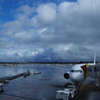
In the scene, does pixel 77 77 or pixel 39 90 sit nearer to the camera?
pixel 77 77

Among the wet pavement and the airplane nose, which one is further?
the airplane nose

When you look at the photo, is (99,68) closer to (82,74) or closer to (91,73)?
(91,73)

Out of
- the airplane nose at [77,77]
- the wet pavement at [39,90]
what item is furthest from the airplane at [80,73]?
the wet pavement at [39,90]

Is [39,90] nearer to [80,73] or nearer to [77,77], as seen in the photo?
[77,77]

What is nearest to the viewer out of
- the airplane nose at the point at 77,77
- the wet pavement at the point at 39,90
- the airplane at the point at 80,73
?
the wet pavement at the point at 39,90

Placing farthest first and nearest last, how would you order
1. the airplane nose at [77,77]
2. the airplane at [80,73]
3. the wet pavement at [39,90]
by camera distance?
1. the airplane at [80,73]
2. the airplane nose at [77,77]
3. the wet pavement at [39,90]

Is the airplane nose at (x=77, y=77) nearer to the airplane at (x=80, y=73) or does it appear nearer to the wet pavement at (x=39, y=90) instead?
the airplane at (x=80, y=73)

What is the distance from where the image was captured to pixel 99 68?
101ft

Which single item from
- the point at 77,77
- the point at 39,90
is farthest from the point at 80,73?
the point at 39,90

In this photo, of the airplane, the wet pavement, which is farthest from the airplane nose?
the wet pavement

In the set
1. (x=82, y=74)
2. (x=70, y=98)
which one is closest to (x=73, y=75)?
(x=82, y=74)

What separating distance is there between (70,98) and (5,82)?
20746 millimetres

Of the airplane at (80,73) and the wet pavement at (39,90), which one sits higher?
the airplane at (80,73)

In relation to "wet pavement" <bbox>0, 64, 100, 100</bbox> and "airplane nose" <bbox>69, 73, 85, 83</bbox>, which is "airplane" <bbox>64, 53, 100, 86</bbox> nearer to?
"airplane nose" <bbox>69, 73, 85, 83</bbox>
